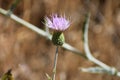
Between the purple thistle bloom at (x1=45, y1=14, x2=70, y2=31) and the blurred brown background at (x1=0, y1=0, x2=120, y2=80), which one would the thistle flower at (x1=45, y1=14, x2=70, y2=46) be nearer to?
the purple thistle bloom at (x1=45, y1=14, x2=70, y2=31)

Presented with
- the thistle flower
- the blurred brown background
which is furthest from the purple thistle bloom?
the blurred brown background

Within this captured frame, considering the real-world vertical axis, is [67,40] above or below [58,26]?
above

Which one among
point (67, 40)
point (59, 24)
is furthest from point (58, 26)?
point (67, 40)

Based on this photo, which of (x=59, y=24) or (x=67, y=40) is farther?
(x=67, y=40)

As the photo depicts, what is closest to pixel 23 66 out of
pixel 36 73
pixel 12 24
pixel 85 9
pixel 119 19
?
pixel 36 73

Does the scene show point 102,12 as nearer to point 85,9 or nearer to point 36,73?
point 85,9

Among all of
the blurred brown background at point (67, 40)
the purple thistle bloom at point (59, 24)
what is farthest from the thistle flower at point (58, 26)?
the blurred brown background at point (67, 40)

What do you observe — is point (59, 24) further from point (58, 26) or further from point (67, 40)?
point (67, 40)

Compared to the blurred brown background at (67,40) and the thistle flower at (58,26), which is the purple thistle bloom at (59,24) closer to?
the thistle flower at (58,26)
